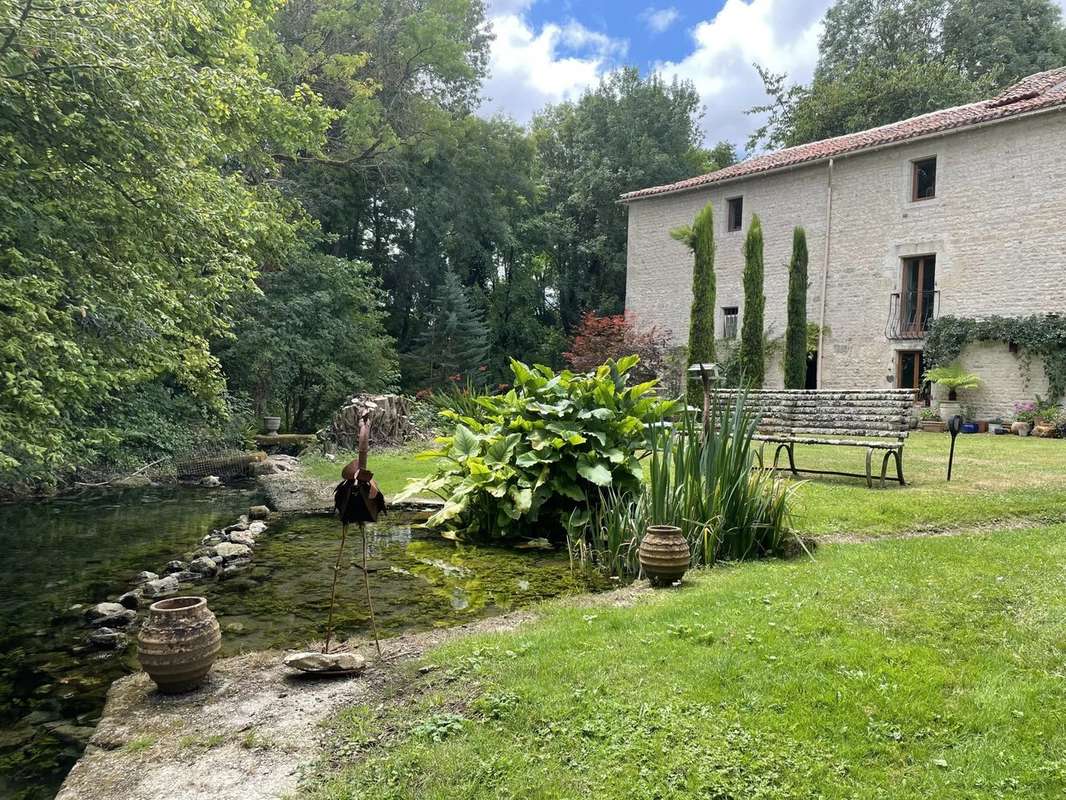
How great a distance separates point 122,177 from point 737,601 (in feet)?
19.5

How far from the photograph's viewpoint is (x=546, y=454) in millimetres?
5977

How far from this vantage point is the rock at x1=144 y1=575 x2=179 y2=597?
479 centimetres

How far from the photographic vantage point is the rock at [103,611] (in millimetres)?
4230

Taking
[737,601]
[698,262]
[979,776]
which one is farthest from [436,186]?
[979,776]

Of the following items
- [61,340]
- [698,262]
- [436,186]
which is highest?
[436,186]

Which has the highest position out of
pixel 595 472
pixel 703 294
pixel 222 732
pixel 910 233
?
pixel 910 233

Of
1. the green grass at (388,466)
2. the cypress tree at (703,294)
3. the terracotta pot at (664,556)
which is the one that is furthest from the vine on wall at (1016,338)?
the terracotta pot at (664,556)

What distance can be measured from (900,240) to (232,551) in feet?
55.4

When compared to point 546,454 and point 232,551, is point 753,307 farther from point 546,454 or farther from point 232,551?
point 232,551

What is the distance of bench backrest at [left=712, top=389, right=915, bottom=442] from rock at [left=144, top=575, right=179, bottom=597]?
528 cm

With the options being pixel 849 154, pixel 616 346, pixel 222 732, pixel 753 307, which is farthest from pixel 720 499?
pixel 849 154

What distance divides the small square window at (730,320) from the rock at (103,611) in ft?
58.9

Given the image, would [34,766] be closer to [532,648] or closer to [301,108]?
[532,648]

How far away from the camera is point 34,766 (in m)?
2.67
